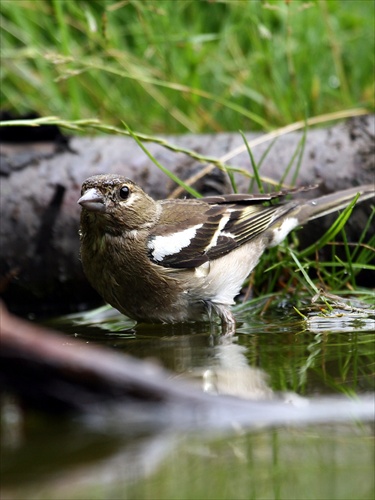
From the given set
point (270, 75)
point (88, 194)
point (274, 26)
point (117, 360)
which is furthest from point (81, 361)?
point (274, 26)

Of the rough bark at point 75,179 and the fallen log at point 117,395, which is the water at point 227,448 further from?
the rough bark at point 75,179

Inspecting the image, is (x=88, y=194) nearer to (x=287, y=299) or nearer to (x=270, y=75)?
(x=287, y=299)

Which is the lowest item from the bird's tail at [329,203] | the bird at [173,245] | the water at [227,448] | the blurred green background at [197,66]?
the water at [227,448]

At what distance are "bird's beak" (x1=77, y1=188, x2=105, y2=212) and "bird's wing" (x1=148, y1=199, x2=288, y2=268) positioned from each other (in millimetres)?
394

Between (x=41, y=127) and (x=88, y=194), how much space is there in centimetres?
157

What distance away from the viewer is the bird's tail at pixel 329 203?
17.4 ft

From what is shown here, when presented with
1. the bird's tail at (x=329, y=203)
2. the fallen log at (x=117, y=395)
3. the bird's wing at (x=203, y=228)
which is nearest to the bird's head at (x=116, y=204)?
the bird's wing at (x=203, y=228)

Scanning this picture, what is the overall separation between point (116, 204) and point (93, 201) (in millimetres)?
277

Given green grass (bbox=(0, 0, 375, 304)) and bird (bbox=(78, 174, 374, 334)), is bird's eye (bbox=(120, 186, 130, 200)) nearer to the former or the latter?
bird (bbox=(78, 174, 374, 334))

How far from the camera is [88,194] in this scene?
4719 mm

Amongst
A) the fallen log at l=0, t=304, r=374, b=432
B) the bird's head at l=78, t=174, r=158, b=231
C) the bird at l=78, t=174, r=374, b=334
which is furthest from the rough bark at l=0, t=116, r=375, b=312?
the fallen log at l=0, t=304, r=374, b=432

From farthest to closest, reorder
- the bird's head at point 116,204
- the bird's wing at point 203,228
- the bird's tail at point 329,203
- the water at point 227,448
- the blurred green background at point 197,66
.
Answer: the blurred green background at point 197,66 → the bird's tail at point 329,203 → the bird's wing at point 203,228 → the bird's head at point 116,204 → the water at point 227,448

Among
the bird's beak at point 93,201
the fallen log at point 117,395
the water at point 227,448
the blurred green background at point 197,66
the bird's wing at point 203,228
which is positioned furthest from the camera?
the blurred green background at point 197,66

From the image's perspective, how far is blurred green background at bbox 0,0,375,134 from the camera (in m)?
6.72
